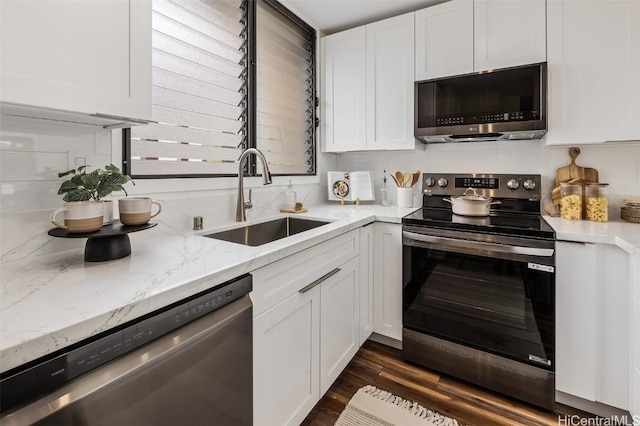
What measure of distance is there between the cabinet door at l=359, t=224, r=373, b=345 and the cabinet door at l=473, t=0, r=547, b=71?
1310mm

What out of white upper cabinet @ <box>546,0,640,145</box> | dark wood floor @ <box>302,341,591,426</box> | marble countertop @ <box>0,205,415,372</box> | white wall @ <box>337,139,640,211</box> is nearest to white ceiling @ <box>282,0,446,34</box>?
white upper cabinet @ <box>546,0,640,145</box>

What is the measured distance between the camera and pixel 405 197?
97.2 inches

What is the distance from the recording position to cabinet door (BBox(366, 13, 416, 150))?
7.46 feet

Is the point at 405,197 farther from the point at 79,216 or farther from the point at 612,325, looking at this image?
the point at 79,216

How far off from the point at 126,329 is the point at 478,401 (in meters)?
1.80

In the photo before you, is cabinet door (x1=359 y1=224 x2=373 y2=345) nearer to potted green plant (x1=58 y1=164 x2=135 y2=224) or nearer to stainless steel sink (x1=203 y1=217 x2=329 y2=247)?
stainless steel sink (x1=203 y1=217 x2=329 y2=247)

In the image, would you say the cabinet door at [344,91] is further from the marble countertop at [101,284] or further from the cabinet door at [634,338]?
the cabinet door at [634,338]

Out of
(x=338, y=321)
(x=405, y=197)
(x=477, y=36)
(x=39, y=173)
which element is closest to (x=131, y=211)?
(x=39, y=173)

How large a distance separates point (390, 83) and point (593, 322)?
1895mm

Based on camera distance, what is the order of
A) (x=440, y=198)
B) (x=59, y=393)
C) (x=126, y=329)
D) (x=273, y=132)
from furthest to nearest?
1. (x=440, y=198)
2. (x=273, y=132)
3. (x=126, y=329)
4. (x=59, y=393)

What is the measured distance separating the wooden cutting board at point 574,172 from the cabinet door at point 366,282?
1.27 m

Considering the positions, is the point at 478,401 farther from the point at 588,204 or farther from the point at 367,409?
the point at 588,204

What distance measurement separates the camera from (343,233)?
1.74 m

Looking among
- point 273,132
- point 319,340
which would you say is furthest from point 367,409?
point 273,132
